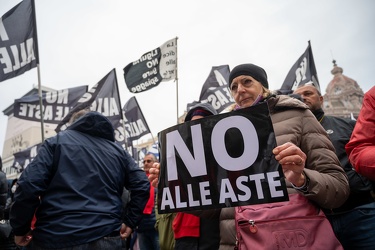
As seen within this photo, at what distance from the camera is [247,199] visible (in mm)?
1365

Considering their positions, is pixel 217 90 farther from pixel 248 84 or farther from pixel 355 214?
pixel 355 214

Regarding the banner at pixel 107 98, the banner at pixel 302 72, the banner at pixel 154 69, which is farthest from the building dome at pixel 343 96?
the banner at pixel 107 98

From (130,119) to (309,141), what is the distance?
8937mm

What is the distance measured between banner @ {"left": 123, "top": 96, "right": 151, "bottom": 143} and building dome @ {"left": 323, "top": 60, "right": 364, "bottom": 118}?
61340mm

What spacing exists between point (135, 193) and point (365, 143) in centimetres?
209

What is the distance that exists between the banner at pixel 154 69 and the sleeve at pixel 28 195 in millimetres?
5882

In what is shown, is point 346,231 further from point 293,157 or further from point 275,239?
point 293,157

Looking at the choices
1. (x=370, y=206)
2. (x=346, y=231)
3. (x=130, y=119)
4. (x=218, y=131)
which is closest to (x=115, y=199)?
(x=218, y=131)

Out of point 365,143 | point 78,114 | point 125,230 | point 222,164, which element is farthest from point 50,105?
point 365,143

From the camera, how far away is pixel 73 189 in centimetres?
214

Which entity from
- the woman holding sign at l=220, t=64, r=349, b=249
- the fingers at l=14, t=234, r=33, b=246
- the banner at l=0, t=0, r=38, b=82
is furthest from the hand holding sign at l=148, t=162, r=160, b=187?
the banner at l=0, t=0, r=38, b=82

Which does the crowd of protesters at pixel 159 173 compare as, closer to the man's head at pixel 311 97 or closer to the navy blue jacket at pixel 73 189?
the navy blue jacket at pixel 73 189

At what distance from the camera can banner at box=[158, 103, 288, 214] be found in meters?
1.35

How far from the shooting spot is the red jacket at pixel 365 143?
133 centimetres
